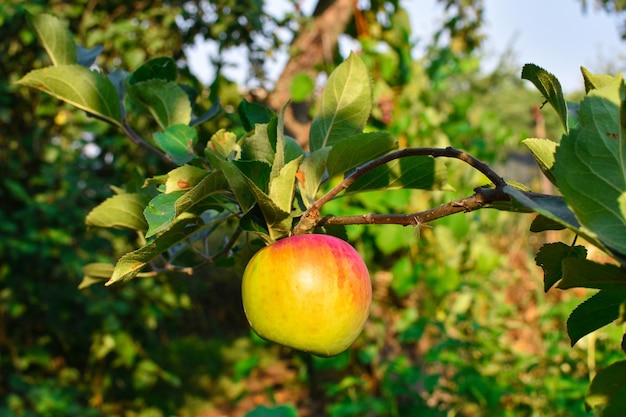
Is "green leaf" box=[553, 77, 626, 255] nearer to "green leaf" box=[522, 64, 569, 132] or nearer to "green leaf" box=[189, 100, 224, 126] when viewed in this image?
"green leaf" box=[522, 64, 569, 132]

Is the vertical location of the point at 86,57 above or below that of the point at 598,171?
below

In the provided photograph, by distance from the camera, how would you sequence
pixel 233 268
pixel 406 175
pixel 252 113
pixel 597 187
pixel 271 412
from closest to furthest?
pixel 597 187 → pixel 406 175 → pixel 252 113 → pixel 271 412 → pixel 233 268

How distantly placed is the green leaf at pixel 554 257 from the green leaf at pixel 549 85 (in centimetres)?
10

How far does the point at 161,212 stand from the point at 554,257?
32 cm

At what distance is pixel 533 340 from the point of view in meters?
3.29

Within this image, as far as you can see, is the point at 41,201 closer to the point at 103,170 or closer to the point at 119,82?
the point at 103,170

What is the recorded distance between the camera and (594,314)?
491 mm

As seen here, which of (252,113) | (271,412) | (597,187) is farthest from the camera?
(271,412)

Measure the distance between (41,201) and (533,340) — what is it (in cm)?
257

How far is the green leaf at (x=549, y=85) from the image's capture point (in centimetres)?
44

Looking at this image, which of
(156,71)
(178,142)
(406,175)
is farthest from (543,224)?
(156,71)

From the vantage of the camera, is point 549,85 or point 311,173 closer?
point 549,85

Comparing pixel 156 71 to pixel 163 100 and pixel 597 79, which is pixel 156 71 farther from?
pixel 597 79

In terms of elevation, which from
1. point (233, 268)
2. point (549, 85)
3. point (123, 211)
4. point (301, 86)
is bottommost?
point (233, 268)
